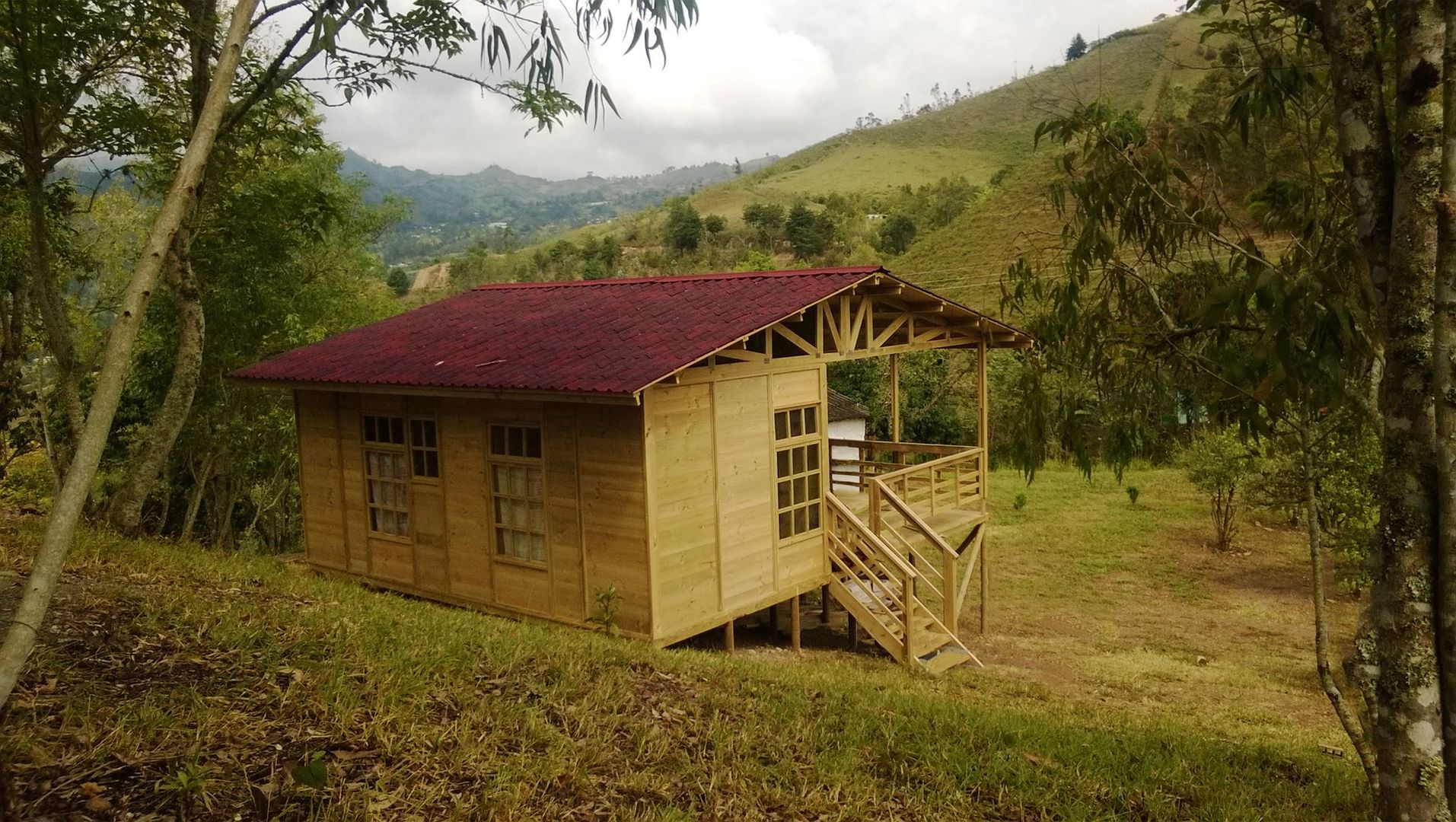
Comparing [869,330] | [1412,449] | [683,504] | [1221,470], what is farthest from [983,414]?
[1412,449]

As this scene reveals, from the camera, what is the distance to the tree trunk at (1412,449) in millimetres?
3434

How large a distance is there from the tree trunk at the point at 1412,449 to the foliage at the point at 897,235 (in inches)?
2203

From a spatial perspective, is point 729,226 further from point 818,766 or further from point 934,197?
point 818,766

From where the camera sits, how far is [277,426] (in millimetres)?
19094

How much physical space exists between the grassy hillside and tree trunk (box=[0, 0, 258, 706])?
0.99 meters

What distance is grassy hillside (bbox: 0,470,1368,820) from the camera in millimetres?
3891

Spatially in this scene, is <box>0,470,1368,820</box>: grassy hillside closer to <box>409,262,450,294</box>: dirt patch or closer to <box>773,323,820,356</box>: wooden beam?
<box>773,323,820,356</box>: wooden beam

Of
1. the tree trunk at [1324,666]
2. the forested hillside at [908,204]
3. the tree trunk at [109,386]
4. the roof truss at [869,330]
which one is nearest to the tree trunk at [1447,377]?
the tree trunk at [1324,666]

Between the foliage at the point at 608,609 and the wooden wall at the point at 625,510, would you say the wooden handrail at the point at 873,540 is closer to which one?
the wooden wall at the point at 625,510

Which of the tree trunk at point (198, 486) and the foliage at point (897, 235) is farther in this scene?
the foliage at point (897, 235)

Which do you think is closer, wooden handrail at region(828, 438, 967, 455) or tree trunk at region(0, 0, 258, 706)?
tree trunk at region(0, 0, 258, 706)

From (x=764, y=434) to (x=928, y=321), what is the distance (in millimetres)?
4098

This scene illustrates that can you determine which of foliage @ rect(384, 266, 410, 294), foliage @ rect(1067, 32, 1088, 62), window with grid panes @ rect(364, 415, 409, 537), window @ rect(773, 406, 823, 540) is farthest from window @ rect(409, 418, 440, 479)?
foliage @ rect(1067, 32, 1088, 62)

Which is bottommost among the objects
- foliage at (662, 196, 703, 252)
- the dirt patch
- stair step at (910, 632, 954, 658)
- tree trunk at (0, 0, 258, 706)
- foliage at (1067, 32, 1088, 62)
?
stair step at (910, 632, 954, 658)
